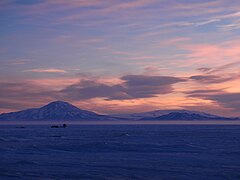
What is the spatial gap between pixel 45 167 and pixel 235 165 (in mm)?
9453

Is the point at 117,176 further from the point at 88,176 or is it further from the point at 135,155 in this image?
the point at 135,155

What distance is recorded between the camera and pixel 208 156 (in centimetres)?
2506

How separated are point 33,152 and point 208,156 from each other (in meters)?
11.6

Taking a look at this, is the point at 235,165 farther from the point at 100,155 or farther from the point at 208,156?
the point at 100,155

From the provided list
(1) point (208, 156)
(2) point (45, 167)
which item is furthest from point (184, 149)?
(2) point (45, 167)

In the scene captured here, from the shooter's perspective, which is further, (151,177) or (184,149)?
(184,149)

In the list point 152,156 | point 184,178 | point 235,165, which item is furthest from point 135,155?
point 184,178

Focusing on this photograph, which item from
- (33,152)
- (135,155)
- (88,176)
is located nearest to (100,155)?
(135,155)

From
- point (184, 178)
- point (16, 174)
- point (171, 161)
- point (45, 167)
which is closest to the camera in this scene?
point (184, 178)

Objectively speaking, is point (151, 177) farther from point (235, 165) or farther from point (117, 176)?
point (235, 165)

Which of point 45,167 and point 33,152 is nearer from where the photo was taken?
point 45,167

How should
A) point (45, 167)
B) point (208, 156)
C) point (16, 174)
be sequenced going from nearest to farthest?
point (16, 174)
point (45, 167)
point (208, 156)

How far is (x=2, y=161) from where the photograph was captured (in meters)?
23.1

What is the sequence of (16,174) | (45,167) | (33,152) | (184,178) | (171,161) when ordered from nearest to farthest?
(184,178)
(16,174)
(45,167)
(171,161)
(33,152)
